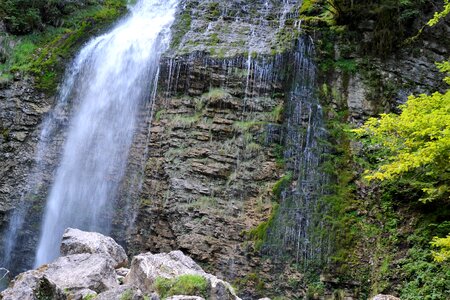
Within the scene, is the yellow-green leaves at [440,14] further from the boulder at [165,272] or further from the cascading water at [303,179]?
the boulder at [165,272]

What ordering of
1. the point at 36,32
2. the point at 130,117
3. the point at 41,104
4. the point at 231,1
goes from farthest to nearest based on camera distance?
the point at 36,32 → the point at 231,1 → the point at 41,104 → the point at 130,117

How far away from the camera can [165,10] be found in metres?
15.0

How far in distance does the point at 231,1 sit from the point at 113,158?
245 inches

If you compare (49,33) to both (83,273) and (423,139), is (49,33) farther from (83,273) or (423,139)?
(423,139)

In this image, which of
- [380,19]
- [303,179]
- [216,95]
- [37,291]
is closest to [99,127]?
[216,95]

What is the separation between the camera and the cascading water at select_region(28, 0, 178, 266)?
443 inches

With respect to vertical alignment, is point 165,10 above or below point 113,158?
above

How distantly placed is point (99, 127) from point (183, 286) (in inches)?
278

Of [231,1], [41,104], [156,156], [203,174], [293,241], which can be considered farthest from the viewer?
[231,1]

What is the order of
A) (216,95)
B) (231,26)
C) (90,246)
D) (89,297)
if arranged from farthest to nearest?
(231,26)
(216,95)
(90,246)
(89,297)

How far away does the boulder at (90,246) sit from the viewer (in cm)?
790

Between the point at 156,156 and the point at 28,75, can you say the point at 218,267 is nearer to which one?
the point at 156,156

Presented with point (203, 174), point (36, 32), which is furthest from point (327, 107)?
point (36, 32)

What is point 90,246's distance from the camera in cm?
792
